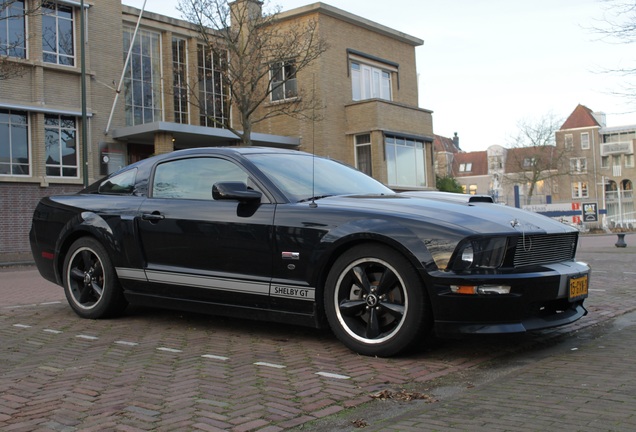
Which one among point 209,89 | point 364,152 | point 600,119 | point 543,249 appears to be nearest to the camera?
point 543,249

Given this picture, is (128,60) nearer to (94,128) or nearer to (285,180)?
(94,128)

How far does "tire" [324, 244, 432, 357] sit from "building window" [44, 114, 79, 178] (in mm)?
19374

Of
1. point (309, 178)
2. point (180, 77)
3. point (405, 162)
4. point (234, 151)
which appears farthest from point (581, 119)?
point (234, 151)

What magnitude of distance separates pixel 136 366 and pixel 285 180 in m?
1.89

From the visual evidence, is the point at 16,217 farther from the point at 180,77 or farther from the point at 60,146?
the point at 180,77

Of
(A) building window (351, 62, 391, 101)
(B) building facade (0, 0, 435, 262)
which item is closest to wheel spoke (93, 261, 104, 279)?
(B) building facade (0, 0, 435, 262)

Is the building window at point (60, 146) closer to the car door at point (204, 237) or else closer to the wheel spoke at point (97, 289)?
the wheel spoke at point (97, 289)

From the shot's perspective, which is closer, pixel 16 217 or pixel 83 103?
pixel 16 217

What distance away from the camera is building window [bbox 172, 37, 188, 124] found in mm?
25469

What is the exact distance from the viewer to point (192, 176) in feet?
19.1

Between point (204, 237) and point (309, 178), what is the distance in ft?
3.35

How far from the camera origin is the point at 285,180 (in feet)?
17.6

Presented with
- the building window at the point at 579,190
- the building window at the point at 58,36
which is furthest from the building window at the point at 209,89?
the building window at the point at 579,190

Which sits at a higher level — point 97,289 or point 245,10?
point 245,10
